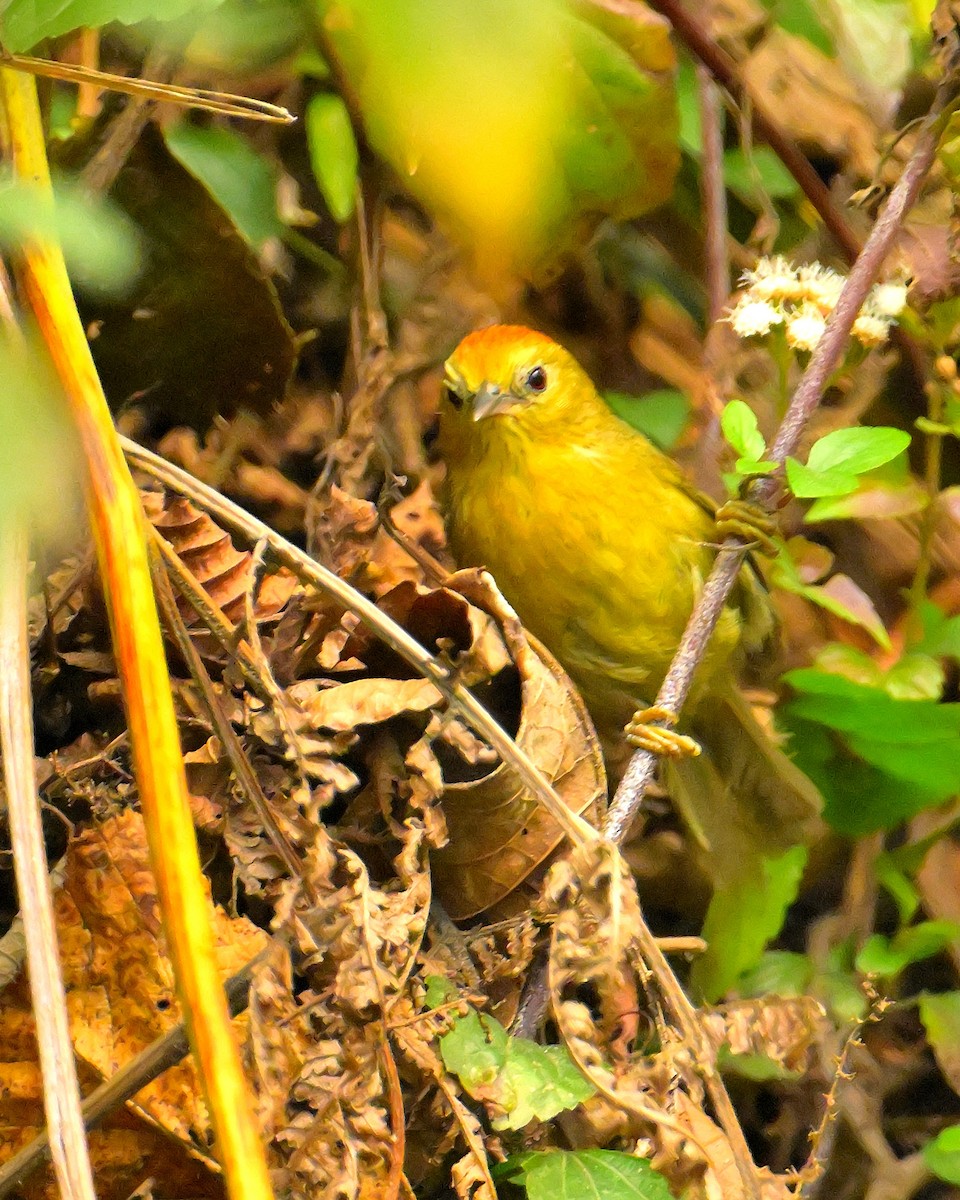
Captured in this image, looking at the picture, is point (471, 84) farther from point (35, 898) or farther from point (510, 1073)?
point (510, 1073)

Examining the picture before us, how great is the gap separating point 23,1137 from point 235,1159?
62 centimetres

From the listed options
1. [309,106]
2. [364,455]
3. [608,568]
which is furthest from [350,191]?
[608,568]

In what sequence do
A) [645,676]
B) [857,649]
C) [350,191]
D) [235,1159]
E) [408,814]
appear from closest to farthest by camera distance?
[235,1159], [408,814], [350,191], [857,649], [645,676]

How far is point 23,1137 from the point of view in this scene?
61.4 inches

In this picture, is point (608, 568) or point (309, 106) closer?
point (309, 106)

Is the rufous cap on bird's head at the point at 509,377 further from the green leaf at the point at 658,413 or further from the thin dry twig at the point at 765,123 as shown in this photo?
the thin dry twig at the point at 765,123

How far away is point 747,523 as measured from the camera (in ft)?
8.19

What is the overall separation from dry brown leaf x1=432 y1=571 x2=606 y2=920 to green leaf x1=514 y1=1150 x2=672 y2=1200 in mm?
397

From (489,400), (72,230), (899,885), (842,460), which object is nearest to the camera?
(72,230)

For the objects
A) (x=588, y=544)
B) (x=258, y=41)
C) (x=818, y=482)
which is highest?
(x=258, y=41)

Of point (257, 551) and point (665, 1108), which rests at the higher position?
point (257, 551)

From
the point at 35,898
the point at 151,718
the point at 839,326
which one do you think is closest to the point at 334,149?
the point at 839,326

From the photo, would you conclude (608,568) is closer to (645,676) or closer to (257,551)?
(645,676)

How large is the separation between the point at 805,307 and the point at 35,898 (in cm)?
165
